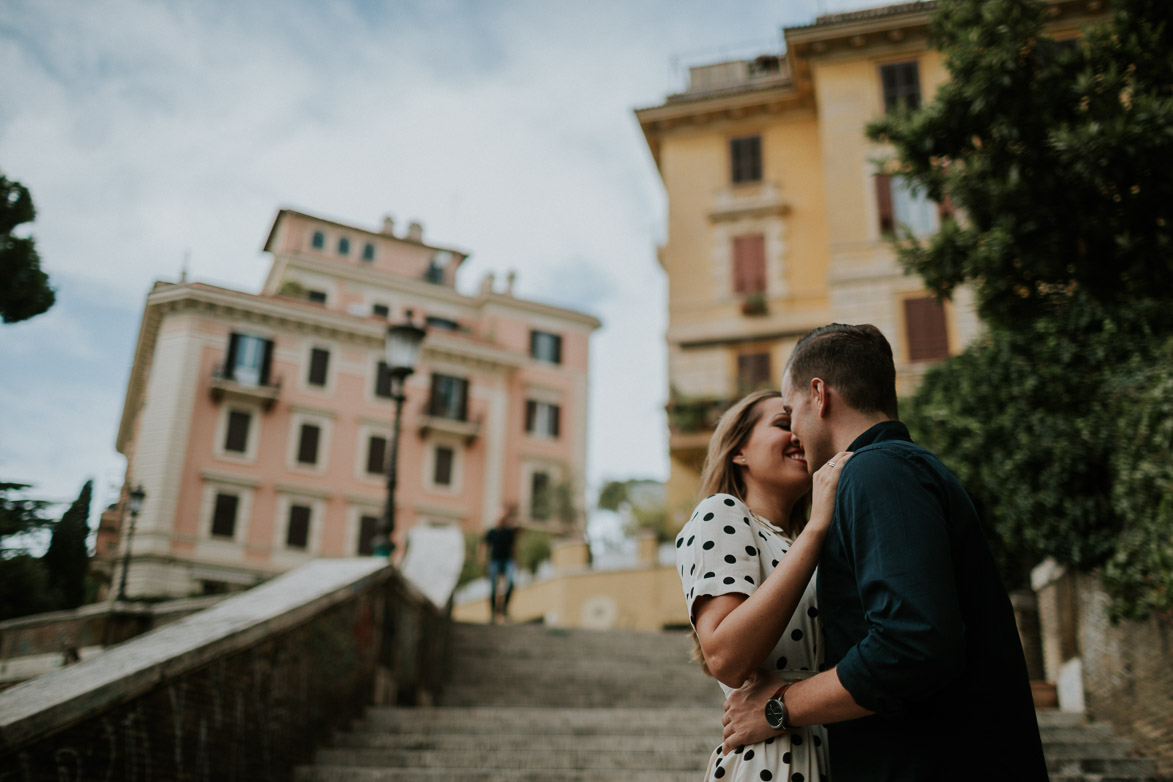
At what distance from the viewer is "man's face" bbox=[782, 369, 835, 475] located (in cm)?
229

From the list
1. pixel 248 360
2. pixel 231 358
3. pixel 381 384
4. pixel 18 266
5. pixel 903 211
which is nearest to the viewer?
pixel 18 266

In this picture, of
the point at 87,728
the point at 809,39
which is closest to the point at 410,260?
the point at 809,39

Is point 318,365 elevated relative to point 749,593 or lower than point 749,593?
elevated

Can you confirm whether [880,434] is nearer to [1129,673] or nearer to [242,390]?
[1129,673]

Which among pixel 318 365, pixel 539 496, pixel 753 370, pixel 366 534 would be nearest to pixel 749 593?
pixel 753 370

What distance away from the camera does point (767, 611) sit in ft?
6.81

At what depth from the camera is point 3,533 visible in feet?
17.4

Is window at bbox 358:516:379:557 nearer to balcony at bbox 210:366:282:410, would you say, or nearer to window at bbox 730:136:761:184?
balcony at bbox 210:366:282:410

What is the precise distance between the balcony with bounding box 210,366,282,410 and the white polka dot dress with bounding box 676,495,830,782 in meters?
34.0

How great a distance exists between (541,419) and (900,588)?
127ft

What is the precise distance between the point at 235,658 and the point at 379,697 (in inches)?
111

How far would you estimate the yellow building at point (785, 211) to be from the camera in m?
22.1

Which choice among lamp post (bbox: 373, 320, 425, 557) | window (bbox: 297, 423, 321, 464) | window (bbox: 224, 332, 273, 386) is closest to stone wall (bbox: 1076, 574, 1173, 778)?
lamp post (bbox: 373, 320, 425, 557)

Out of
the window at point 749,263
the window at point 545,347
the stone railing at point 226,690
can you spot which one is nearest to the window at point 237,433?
the window at point 545,347
